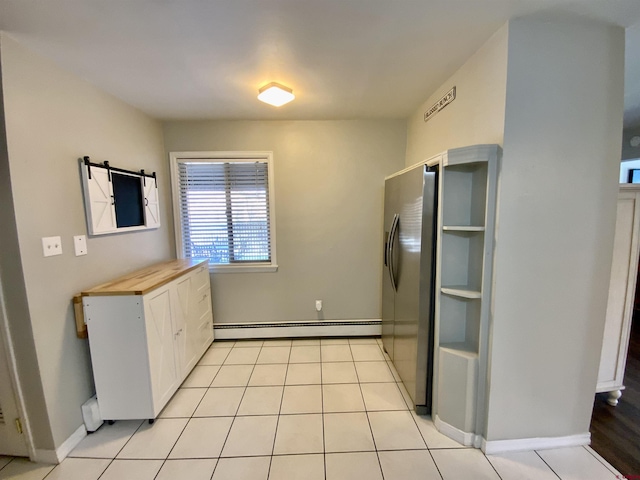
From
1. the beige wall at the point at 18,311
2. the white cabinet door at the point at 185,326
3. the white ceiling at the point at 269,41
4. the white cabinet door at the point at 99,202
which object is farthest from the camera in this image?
the white cabinet door at the point at 185,326

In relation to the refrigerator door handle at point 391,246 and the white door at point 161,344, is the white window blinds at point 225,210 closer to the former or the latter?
the white door at point 161,344

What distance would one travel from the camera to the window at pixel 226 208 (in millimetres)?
2869

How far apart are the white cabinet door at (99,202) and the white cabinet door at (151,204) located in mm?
410

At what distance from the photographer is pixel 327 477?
1466mm

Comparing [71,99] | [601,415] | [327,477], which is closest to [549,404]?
[601,415]

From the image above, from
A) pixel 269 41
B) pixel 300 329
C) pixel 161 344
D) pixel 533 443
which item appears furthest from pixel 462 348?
pixel 269 41

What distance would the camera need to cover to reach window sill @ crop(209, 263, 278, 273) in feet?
9.71

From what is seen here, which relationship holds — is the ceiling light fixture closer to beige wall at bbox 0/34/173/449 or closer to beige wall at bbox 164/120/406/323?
beige wall at bbox 164/120/406/323

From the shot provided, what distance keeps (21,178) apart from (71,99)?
2.24 feet

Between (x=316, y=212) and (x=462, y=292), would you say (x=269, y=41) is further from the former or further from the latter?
(x=462, y=292)

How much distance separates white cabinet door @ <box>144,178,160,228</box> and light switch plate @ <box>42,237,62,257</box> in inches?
33.6

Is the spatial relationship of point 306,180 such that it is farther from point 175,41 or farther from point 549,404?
point 549,404

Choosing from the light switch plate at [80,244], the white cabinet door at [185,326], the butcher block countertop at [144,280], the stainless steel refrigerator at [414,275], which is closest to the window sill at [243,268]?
the butcher block countertop at [144,280]

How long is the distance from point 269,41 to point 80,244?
1758 mm
